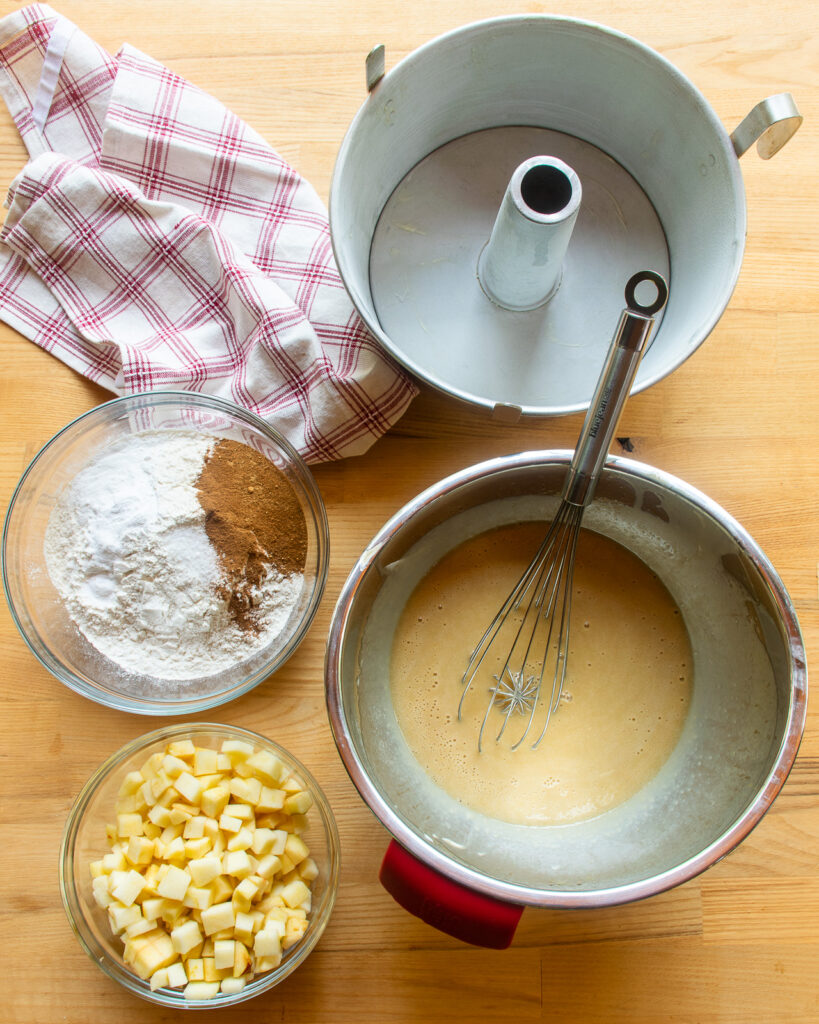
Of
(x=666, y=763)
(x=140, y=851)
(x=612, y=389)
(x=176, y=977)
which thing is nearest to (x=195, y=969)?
(x=176, y=977)

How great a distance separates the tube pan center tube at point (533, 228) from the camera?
2.28 feet

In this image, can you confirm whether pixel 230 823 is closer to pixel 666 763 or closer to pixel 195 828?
pixel 195 828

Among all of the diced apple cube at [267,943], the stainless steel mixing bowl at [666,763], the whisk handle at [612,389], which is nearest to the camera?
the whisk handle at [612,389]

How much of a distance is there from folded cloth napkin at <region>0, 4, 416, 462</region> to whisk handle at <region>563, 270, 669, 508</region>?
0.80 feet

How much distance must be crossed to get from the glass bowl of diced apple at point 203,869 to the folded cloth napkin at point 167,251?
0.32m

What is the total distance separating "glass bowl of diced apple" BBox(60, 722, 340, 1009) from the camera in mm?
758

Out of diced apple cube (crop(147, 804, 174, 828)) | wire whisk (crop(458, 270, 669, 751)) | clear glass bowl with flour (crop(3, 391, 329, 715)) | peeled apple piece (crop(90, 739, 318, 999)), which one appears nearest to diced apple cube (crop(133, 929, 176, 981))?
peeled apple piece (crop(90, 739, 318, 999))

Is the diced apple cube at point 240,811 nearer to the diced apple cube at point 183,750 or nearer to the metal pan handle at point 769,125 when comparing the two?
the diced apple cube at point 183,750

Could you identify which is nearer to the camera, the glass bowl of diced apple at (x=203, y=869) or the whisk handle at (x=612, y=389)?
the whisk handle at (x=612, y=389)

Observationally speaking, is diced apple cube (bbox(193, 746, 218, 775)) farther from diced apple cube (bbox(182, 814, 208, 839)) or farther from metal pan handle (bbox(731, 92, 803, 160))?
metal pan handle (bbox(731, 92, 803, 160))

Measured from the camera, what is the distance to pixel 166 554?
77cm

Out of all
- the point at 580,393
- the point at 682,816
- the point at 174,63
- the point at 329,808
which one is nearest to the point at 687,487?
the point at 580,393

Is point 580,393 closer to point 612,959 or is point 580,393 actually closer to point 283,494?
point 283,494

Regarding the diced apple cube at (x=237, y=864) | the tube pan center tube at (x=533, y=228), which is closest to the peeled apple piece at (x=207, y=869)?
the diced apple cube at (x=237, y=864)
